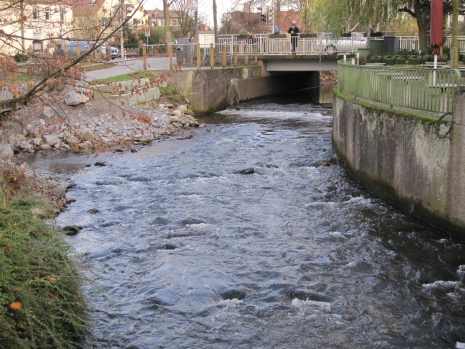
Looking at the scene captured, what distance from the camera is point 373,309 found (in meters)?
8.96

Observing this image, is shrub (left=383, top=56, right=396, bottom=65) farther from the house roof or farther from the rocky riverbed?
the house roof

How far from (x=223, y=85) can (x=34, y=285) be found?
1094 inches

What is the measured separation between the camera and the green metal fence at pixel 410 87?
470 inches

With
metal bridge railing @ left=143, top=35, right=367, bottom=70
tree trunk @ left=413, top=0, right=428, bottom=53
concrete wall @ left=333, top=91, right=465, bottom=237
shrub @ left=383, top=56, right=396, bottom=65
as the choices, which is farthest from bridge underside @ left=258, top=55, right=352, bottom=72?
concrete wall @ left=333, top=91, right=465, bottom=237

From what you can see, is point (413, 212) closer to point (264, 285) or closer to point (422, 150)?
point (422, 150)

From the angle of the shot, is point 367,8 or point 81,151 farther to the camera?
point 367,8

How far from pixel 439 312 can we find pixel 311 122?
2034 centimetres

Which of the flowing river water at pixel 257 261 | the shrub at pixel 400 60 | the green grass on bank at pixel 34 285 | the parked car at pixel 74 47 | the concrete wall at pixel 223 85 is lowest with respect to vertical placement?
the flowing river water at pixel 257 261

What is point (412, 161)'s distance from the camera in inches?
511

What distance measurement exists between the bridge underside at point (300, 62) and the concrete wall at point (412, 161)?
19.9 metres

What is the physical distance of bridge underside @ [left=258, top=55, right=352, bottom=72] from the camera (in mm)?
36625

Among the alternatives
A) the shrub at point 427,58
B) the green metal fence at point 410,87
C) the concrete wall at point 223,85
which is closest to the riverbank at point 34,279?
the green metal fence at point 410,87

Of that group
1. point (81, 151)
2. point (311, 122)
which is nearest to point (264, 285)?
point (81, 151)

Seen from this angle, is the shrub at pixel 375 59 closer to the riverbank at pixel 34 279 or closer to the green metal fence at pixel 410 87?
the green metal fence at pixel 410 87
